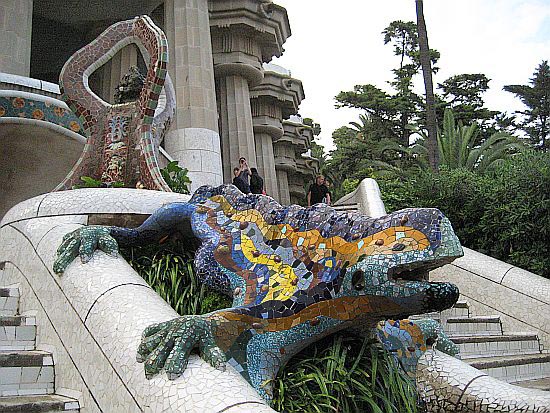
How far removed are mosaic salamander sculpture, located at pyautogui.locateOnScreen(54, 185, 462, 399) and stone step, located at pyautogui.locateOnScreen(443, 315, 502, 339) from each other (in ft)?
11.4

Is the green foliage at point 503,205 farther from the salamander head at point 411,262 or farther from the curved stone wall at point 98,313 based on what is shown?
the salamander head at point 411,262

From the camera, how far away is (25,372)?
3.97 metres

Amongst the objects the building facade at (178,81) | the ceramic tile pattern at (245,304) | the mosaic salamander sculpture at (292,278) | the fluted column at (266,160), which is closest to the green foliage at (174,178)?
the ceramic tile pattern at (245,304)

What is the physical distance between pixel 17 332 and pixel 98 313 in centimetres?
108

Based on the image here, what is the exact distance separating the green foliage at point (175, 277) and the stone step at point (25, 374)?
0.88m

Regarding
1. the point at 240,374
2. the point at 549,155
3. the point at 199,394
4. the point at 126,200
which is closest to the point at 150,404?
the point at 199,394

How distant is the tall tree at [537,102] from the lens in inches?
1298

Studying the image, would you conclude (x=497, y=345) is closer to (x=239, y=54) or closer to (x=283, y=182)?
(x=239, y=54)

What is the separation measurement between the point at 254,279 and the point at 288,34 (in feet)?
57.4

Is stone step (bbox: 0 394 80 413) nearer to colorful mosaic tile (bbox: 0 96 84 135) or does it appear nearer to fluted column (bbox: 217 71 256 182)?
Result: colorful mosaic tile (bbox: 0 96 84 135)

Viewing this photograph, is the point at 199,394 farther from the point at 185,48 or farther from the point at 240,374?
the point at 185,48

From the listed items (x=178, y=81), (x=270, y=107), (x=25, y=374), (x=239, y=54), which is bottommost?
(x=25, y=374)

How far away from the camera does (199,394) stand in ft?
9.50

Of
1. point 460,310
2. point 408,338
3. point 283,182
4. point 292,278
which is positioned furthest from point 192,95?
point 283,182
